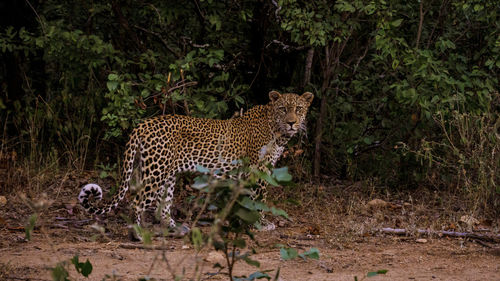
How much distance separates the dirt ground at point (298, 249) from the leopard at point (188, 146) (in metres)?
0.42

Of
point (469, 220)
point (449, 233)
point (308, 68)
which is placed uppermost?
point (308, 68)

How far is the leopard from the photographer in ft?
23.4

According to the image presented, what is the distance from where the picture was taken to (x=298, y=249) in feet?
21.5

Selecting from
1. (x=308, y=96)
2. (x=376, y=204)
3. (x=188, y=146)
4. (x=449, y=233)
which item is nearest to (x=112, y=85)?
(x=188, y=146)

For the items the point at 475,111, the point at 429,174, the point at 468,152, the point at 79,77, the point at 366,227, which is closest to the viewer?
the point at 366,227

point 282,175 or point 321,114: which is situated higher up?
point 282,175

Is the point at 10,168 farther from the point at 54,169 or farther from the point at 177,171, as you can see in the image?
the point at 177,171

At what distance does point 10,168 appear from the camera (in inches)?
346

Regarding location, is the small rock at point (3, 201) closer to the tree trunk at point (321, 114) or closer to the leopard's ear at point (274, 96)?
the leopard's ear at point (274, 96)

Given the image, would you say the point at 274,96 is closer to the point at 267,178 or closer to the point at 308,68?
the point at 308,68

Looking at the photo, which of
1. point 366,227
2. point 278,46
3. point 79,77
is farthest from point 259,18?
point 366,227

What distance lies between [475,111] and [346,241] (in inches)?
113

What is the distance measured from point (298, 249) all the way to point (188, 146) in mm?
1704

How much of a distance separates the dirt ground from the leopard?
0.42 m
